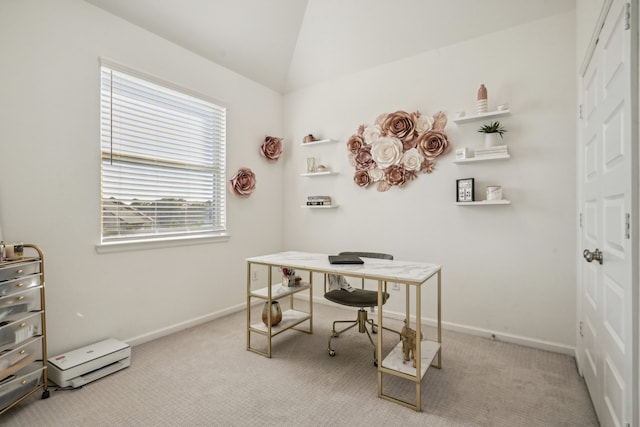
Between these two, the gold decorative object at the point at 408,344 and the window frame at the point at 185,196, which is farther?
the window frame at the point at 185,196

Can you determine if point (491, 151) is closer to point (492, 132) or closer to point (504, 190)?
point (492, 132)

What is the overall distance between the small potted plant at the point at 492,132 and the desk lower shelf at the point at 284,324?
2.24 metres

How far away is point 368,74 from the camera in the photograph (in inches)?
143

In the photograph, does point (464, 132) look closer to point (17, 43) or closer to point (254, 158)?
point (254, 158)

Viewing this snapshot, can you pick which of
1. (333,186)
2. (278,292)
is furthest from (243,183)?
(278,292)

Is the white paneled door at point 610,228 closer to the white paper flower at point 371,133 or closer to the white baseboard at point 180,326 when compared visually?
the white paper flower at point 371,133

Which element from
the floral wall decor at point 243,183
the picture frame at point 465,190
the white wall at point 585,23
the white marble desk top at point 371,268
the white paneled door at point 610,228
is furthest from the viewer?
the floral wall decor at point 243,183

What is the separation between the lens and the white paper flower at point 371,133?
351 centimetres

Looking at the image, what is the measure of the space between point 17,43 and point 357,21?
2769 mm

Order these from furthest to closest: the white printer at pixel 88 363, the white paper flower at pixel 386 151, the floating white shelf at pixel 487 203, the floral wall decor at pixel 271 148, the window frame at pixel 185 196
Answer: the floral wall decor at pixel 271 148 → the white paper flower at pixel 386 151 → the floating white shelf at pixel 487 203 → the window frame at pixel 185 196 → the white printer at pixel 88 363

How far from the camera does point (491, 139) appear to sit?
282 centimetres

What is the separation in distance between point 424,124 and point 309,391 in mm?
2557

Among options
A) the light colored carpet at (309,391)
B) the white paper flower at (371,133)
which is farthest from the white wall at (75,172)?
the white paper flower at (371,133)

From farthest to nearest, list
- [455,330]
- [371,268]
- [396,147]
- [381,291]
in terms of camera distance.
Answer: [396,147]
[455,330]
[371,268]
[381,291]
